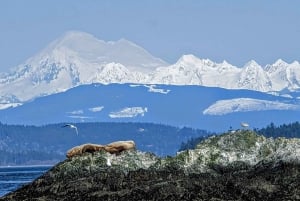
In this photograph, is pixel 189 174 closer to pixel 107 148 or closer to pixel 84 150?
pixel 107 148

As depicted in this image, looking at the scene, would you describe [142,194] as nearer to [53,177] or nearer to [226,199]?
[226,199]

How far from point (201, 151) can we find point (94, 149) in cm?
445

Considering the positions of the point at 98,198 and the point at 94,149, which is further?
the point at 94,149

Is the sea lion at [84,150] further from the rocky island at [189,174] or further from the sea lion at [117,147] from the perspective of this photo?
the rocky island at [189,174]

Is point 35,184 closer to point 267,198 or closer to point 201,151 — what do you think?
point 201,151

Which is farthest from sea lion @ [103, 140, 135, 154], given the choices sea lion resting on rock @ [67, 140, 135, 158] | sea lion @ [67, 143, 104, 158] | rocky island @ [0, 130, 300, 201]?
rocky island @ [0, 130, 300, 201]

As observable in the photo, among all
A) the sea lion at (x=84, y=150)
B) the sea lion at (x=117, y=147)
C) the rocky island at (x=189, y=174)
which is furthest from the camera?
the sea lion at (x=84, y=150)

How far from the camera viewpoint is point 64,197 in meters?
38.5

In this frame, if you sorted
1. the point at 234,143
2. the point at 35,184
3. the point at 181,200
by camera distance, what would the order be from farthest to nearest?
the point at 234,143
the point at 35,184
the point at 181,200

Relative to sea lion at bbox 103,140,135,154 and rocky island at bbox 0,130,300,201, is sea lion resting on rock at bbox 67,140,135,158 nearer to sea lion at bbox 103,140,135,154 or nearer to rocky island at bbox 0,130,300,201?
sea lion at bbox 103,140,135,154

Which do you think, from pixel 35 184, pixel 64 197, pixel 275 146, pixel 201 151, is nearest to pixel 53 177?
pixel 35 184

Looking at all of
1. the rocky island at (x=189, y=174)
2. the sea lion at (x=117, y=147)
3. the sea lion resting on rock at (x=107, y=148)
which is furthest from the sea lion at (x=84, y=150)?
the rocky island at (x=189, y=174)

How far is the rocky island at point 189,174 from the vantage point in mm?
37469

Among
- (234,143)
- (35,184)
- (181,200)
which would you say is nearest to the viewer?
(181,200)
